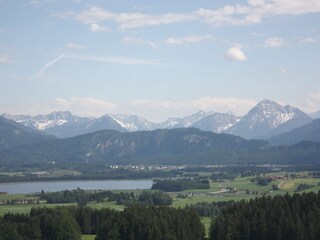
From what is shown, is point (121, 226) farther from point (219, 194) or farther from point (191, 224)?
point (219, 194)

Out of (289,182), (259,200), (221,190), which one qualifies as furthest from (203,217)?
(289,182)

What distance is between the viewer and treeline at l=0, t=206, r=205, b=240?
72.5 metres

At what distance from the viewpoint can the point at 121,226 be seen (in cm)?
7431

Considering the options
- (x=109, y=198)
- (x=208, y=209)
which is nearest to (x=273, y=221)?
(x=208, y=209)

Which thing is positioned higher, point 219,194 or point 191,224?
point 219,194

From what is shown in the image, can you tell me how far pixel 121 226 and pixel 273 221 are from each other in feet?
57.6

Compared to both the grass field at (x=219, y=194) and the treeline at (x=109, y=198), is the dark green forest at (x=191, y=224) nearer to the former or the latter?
the grass field at (x=219, y=194)

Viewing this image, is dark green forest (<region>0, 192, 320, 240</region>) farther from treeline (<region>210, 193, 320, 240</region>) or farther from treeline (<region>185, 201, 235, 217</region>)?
treeline (<region>185, 201, 235, 217</region>)

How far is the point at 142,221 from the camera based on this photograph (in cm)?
7356

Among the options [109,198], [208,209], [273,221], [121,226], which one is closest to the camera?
[273,221]

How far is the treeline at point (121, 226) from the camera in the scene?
72.5 metres

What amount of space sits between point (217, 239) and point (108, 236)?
12.5 metres

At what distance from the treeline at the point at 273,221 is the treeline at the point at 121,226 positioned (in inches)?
140

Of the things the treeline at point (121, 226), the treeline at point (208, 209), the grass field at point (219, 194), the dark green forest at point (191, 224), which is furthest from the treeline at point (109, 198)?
the dark green forest at point (191, 224)
